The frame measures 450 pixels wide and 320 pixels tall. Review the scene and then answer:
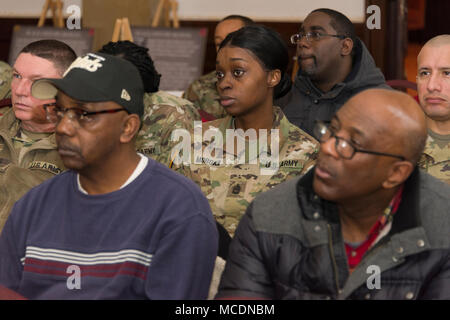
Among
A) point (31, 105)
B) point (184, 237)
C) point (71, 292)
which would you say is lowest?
point (71, 292)

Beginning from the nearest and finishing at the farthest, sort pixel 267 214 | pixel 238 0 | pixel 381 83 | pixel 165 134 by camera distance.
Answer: pixel 267 214 < pixel 165 134 < pixel 381 83 < pixel 238 0

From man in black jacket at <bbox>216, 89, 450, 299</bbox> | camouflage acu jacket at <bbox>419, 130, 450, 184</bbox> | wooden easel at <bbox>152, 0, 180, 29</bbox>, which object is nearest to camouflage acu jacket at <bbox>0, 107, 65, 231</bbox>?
man in black jacket at <bbox>216, 89, 450, 299</bbox>

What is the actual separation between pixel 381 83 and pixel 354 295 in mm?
2083

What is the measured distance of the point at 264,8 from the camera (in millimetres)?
7031

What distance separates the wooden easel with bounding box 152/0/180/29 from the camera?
270 inches

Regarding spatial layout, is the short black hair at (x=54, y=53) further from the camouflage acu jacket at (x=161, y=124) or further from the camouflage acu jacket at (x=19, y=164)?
the camouflage acu jacket at (x=161, y=124)

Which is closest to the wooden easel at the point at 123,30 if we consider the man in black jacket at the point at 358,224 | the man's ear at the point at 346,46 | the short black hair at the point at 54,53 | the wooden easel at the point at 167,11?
the wooden easel at the point at 167,11

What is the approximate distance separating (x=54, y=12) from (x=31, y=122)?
173 inches

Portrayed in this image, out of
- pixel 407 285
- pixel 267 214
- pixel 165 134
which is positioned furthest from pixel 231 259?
pixel 165 134

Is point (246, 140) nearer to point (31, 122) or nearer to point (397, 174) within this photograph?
point (31, 122)

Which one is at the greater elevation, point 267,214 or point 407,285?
point 267,214

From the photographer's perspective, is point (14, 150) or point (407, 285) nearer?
point (407, 285)
